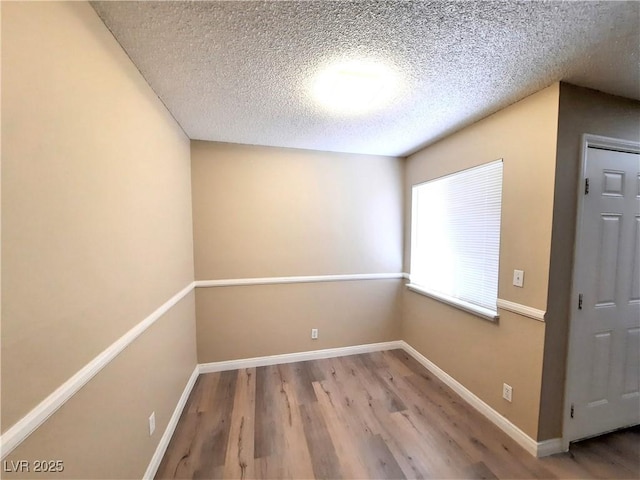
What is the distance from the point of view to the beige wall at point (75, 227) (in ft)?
2.22

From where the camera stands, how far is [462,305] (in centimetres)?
214

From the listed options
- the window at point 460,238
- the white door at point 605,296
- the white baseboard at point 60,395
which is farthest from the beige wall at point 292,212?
the white door at point 605,296

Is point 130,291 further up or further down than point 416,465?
further up

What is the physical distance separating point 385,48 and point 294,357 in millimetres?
2873

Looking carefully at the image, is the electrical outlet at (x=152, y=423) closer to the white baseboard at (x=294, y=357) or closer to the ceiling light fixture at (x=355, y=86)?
the white baseboard at (x=294, y=357)

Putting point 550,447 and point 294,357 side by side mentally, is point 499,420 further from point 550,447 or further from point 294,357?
point 294,357

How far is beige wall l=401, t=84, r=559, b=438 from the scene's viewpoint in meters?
1.54

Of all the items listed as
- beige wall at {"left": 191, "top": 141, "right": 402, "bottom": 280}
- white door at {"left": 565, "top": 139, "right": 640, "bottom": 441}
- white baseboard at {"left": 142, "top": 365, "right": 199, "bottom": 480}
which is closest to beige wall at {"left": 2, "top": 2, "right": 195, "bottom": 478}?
A: white baseboard at {"left": 142, "top": 365, "right": 199, "bottom": 480}

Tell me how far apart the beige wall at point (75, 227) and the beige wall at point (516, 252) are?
2.43 meters

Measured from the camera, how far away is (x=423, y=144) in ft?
8.43

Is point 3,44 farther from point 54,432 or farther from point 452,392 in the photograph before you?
point 452,392

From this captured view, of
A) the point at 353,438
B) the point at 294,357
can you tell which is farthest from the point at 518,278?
the point at 294,357

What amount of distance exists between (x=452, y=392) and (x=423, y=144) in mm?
2476

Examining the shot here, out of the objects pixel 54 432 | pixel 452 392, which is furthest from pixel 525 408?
pixel 54 432
